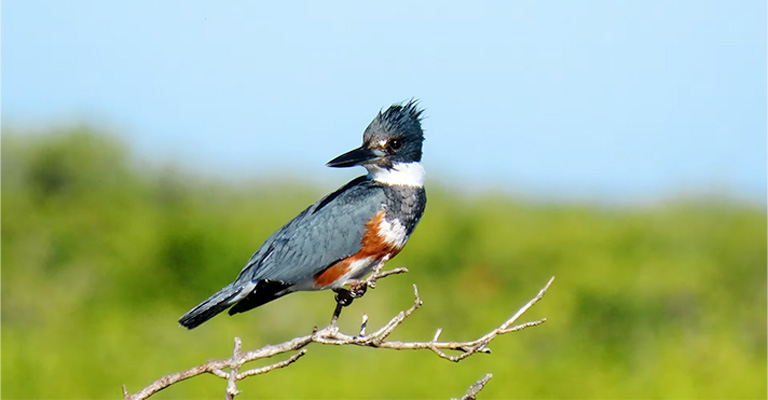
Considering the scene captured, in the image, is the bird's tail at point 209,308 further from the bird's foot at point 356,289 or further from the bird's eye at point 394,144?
the bird's eye at point 394,144

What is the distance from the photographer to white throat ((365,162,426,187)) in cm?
357

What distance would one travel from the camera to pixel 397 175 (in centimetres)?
358

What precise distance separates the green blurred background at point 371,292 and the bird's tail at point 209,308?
5.80 m

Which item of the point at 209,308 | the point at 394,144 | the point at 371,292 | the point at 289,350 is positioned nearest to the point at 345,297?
the point at 209,308

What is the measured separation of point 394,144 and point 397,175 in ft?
0.37

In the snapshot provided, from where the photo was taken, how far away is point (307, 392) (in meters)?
9.88

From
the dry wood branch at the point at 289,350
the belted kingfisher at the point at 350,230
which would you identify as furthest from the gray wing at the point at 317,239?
the dry wood branch at the point at 289,350

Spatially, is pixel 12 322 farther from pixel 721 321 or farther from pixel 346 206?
pixel 346 206

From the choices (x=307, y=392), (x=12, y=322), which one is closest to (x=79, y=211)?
(x=12, y=322)

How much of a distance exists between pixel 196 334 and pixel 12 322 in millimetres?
2310

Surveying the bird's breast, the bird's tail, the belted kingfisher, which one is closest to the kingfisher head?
the belted kingfisher

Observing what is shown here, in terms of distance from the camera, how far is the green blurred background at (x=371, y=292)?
33.2 feet

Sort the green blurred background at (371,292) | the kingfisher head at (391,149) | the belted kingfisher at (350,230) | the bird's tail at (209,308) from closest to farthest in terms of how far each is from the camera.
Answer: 1. the bird's tail at (209,308)
2. the belted kingfisher at (350,230)
3. the kingfisher head at (391,149)
4. the green blurred background at (371,292)

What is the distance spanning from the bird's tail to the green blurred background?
5.80 m
